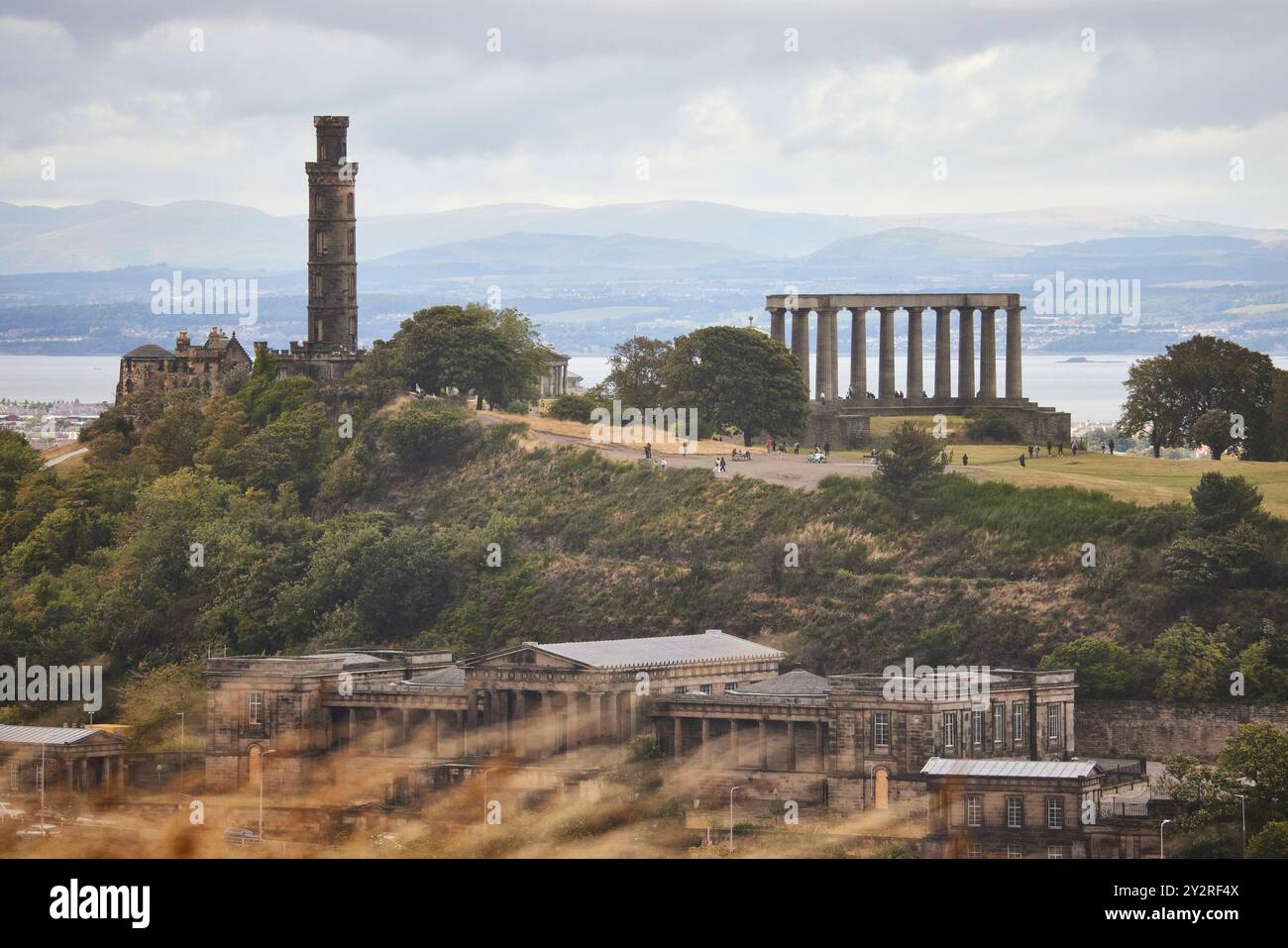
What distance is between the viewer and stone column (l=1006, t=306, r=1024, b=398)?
153125 millimetres

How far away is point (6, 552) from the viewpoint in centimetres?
15425

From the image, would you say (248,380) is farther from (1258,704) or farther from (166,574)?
(1258,704)

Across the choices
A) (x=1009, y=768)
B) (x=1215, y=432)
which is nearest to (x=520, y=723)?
(x=1009, y=768)

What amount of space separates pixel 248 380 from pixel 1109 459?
177ft

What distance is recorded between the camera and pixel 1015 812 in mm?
90438

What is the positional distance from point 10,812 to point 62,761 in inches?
271

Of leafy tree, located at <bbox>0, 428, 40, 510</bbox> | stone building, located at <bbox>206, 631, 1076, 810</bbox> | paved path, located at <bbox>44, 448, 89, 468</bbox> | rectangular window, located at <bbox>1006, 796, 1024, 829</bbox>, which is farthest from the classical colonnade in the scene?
rectangular window, located at <bbox>1006, 796, 1024, 829</bbox>

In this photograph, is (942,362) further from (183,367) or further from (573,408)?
(183,367)

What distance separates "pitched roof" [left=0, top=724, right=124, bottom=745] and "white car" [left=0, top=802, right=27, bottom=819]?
251 inches

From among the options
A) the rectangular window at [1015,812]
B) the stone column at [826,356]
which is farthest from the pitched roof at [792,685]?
the stone column at [826,356]

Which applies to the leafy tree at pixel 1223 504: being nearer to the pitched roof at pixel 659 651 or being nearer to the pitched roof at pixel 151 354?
the pitched roof at pixel 659 651

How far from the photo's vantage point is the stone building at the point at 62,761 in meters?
110

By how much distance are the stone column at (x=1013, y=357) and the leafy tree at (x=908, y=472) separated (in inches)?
954
